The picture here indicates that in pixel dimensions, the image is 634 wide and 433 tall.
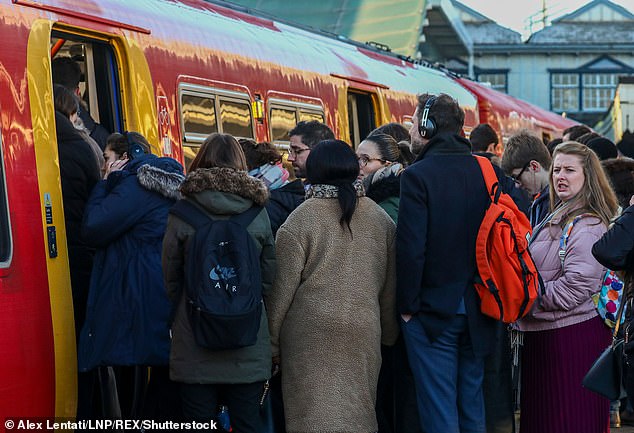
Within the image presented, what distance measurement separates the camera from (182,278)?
5184mm

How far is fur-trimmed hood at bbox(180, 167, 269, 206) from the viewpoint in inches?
204

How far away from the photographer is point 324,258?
525 cm

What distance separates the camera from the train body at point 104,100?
5238 millimetres

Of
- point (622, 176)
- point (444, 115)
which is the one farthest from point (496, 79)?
point (444, 115)

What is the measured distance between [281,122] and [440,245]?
3655mm

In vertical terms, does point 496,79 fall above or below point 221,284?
above

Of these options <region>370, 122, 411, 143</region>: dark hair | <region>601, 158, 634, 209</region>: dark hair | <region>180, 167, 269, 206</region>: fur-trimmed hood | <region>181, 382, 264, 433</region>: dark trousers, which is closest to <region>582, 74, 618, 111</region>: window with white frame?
<region>601, 158, 634, 209</region>: dark hair

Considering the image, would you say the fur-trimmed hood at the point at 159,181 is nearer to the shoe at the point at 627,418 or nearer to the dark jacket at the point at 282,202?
the dark jacket at the point at 282,202

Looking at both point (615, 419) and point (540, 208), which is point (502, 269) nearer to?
point (540, 208)

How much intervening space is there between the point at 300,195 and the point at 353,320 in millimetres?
1113

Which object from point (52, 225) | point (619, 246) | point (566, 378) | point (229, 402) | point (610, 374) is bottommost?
point (566, 378)

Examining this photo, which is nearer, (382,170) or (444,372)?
(444,372)

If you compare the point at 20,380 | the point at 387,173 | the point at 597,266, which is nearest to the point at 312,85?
the point at 387,173

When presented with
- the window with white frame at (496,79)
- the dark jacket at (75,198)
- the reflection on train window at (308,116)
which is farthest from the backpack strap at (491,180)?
the window with white frame at (496,79)
